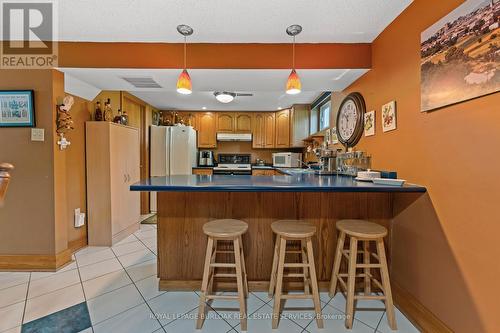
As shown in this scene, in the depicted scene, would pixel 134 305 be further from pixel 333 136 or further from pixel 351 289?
pixel 333 136

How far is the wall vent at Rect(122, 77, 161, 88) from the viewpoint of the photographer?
2.34m

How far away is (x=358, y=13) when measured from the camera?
1.67 m

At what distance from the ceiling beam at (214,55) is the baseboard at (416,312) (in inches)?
79.1

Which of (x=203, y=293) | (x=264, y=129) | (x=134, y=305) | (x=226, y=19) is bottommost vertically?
(x=134, y=305)

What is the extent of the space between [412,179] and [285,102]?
308 cm

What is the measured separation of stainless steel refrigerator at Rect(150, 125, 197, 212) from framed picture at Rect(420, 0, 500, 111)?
3.71m

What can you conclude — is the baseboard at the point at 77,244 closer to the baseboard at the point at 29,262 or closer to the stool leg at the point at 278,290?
the baseboard at the point at 29,262

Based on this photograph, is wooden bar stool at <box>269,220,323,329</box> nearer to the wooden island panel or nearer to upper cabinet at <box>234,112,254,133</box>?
the wooden island panel

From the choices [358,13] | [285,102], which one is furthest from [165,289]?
[285,102]

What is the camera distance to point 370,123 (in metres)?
2.07

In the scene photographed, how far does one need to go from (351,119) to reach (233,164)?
10.3ft

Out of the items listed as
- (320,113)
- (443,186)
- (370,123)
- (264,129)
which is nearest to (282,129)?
(264,129)

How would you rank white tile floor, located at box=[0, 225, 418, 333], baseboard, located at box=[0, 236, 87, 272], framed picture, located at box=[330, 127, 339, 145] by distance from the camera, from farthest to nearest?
framed picture, located at box=[330, 127, 339, 145]
baseboard, located at box=[0, 236, 87, 272]
white tile floor, located at box=[0, 225, 418, 333]

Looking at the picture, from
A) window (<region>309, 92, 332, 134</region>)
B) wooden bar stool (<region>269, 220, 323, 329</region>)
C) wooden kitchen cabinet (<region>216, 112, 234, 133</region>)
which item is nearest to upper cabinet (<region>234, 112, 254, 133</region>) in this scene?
wooden kitchen cabinet (<region>216, 112, 234, 133</region>)
